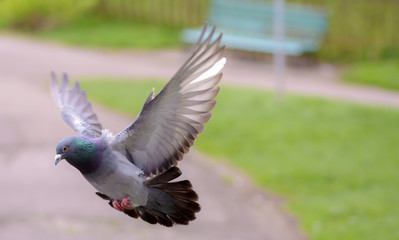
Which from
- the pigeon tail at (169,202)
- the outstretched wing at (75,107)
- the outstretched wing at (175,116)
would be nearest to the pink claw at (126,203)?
the pigeon tail at (169,202)

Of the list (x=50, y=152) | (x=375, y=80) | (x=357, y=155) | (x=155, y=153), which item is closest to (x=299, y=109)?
(x=357, y=155)

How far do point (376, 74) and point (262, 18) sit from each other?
312cm

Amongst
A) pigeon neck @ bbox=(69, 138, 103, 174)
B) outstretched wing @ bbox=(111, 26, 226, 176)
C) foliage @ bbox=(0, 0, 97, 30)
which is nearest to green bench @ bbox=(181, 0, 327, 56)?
foliage @ bbox=(0, 0, 97, 30)

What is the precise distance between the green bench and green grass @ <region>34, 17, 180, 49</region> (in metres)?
0.62

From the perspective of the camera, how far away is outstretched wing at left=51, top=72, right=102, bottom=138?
3537 millimetres

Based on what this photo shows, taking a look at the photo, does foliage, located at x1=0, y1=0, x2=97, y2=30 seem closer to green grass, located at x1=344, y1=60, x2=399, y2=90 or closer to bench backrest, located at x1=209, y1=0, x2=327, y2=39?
bench backrest, located at x1=209, y1=0, x2=327, y2=39

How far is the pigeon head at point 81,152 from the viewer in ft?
8.71

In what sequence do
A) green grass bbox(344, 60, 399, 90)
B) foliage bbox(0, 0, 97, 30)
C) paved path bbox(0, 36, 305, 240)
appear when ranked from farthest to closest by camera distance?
foliage bbox(0, 0, 97, 30)
green grass bbox(344, 60, 399, 90)
paved path bbox(0, 36, 305, 240)

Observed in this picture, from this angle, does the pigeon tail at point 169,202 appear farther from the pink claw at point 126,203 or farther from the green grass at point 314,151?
the green grass at point 314,151

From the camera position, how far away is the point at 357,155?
8.53m

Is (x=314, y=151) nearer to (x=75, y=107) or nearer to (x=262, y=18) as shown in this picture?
(x=75, y=107)

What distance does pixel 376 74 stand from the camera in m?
12.5

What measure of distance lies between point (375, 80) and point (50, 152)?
21.1 feet

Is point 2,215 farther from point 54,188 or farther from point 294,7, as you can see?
point 294,7
